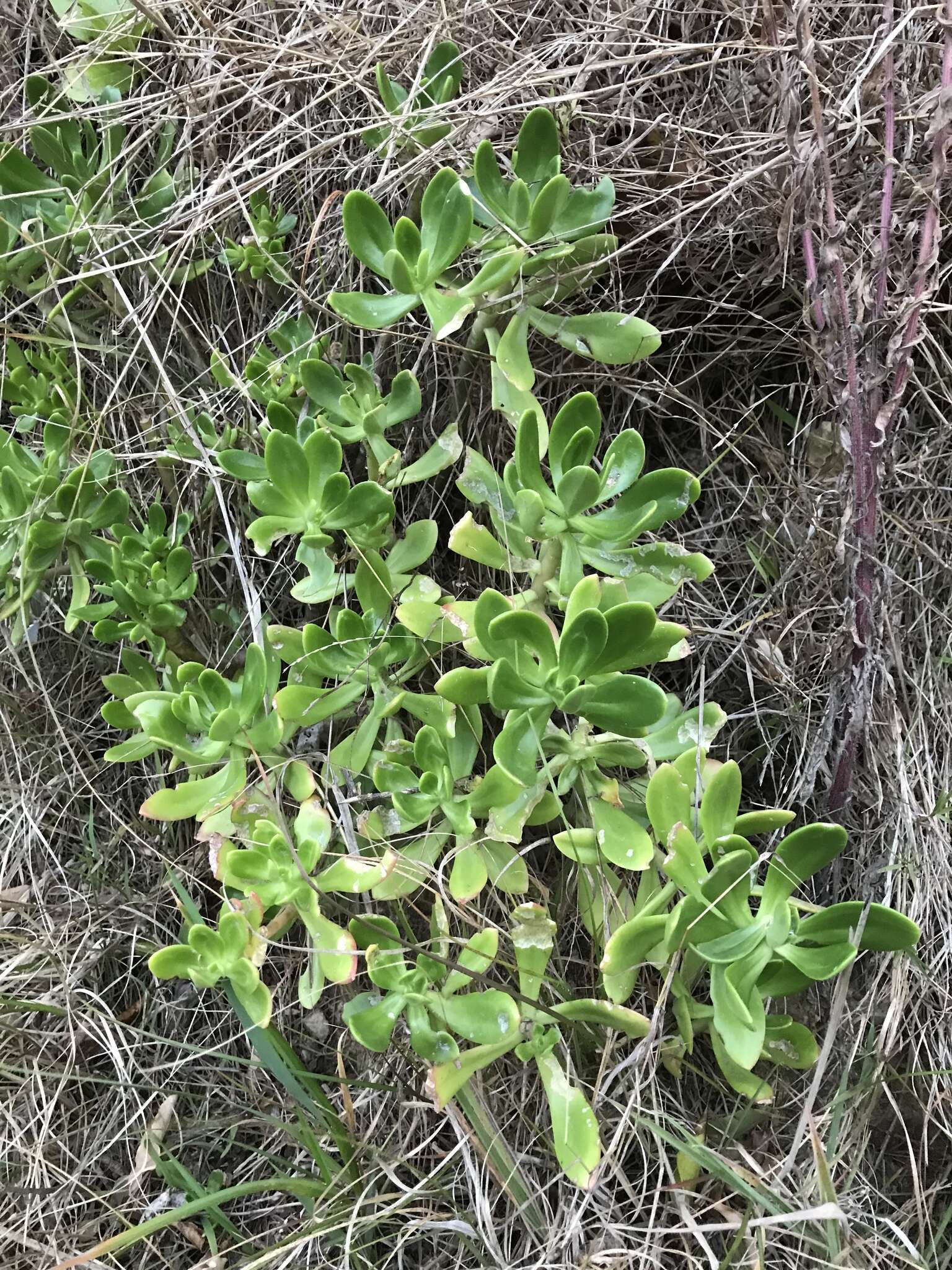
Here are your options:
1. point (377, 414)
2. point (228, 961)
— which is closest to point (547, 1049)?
point (228, 961)

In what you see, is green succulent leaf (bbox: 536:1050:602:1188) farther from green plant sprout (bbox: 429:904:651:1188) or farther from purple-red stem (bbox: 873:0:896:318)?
purple-red stem (bbox: 873:0:896:318)

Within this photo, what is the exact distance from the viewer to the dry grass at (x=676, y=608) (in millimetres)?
1248

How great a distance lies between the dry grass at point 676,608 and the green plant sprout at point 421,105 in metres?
0.04

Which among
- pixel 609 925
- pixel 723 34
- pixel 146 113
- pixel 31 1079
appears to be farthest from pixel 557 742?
pixel 146 113

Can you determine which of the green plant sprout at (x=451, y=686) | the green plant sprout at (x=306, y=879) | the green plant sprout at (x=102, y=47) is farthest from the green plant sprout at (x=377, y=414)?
the green plant sprout at (x=102, y=47)

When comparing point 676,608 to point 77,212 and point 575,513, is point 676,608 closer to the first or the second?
point 575,513

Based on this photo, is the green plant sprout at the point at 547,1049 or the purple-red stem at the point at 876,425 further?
the purple-red stem at the point at 876,425

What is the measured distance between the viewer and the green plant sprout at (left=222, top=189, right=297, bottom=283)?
5.03 ft

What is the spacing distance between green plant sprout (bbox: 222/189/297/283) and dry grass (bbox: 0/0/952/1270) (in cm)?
4

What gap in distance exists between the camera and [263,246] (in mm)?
1548

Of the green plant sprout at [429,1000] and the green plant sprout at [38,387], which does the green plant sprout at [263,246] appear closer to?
the green plant sprout at [38,387]

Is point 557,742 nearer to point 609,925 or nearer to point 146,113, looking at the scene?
point 609,925

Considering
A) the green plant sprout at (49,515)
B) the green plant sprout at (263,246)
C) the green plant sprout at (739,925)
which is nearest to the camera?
the green plant sprout at (739,925)

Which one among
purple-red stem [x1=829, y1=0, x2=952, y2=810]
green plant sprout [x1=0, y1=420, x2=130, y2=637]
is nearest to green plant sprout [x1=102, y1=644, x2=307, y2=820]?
green plant sprout [x1=0, y1=420, x2=130, y2=637]
